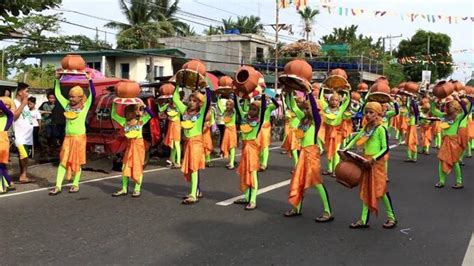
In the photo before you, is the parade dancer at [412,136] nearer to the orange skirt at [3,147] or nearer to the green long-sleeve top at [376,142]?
the green long-sleeve top at [376,142]

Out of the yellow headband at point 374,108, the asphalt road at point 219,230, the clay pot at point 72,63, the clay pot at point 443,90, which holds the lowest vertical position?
the asphalt road at point 219,230

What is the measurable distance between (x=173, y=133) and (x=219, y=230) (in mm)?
5895

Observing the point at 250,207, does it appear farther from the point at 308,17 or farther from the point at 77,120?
the point at 308,17

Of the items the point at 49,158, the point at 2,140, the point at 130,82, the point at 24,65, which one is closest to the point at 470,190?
the point at 130,82

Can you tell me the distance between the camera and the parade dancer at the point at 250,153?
25.2ft

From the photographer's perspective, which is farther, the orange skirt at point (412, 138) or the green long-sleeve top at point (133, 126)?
the orange skirt at point (412, 138)

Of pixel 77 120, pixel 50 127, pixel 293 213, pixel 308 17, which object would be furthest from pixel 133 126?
pixel 308 17

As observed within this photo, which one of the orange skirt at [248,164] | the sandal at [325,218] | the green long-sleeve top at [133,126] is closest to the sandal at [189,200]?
the orange skirt at [248,164]

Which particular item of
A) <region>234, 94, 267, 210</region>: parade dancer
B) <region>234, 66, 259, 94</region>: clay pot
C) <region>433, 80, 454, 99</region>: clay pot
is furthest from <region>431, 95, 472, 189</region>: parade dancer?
<region>234, 66, 259, 94</region>: clay pot

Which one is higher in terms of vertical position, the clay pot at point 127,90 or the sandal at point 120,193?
the clay pot at point 127,90

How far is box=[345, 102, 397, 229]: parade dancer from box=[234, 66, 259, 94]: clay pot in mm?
1590

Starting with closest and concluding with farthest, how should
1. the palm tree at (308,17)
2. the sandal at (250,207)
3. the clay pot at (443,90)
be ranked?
the sandal at (250,207) → the clay pot at (443,90) → the palm tree at (308,17)

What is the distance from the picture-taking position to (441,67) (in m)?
56.9

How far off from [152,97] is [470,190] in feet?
24.8
